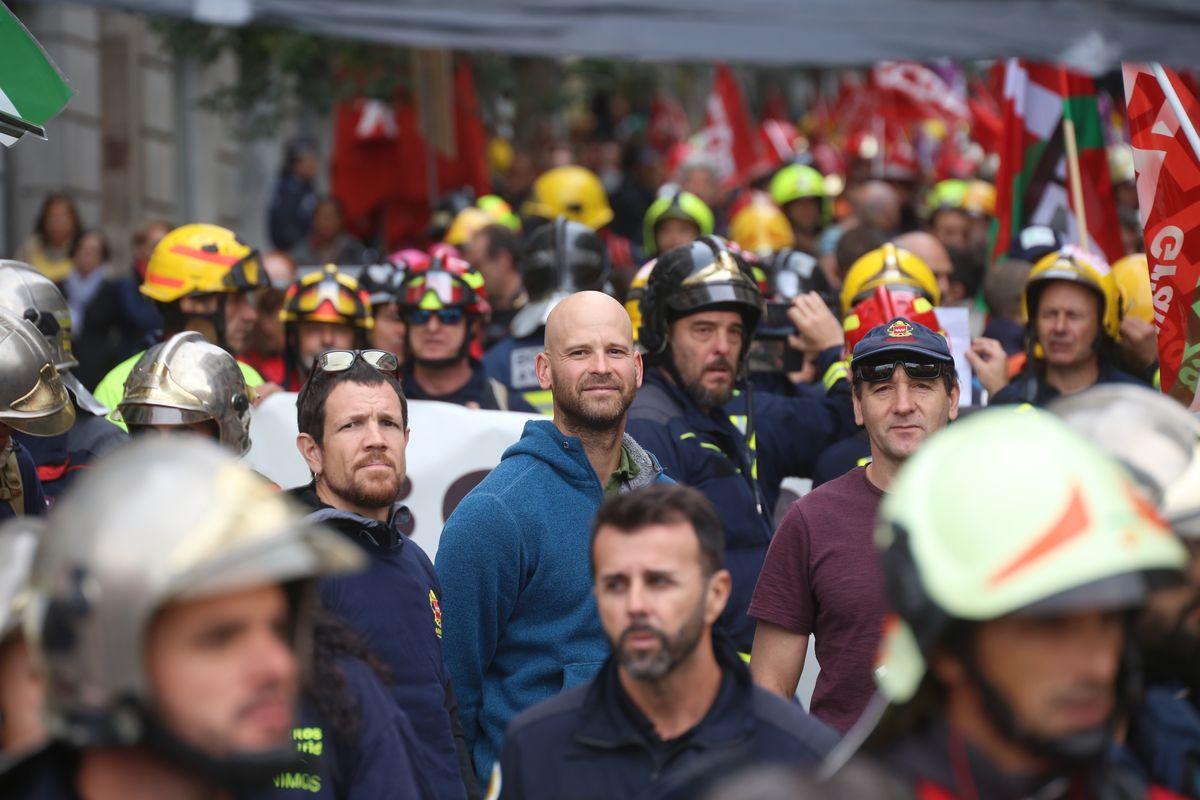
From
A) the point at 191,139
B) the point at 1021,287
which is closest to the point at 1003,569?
the point at 1021,287

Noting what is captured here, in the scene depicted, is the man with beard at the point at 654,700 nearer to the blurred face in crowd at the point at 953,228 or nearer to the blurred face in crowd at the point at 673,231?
the blurred face in crowd at the point at 673,231

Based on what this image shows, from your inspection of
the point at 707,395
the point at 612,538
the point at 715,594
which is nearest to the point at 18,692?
the point at 612,538

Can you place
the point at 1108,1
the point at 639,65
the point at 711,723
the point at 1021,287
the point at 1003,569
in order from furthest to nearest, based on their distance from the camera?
the point at 639,65
the point at 1021,287
the point at 1108,1
the point at 711,723
the point at 1003,569

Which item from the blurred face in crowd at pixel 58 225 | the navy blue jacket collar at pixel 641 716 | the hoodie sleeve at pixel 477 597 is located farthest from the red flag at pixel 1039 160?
the blurred face in crowd at pixel 58 225

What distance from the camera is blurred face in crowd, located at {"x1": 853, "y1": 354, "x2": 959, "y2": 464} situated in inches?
221

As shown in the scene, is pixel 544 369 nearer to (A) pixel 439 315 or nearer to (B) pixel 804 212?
(A) pixel 439 315

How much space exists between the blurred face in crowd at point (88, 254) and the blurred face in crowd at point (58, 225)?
0.92 feet

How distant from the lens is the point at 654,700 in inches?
154

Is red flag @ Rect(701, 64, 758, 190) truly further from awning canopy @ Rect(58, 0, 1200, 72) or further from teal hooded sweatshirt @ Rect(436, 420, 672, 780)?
teal hooded sweatshirt @ Rect(436, 420, 672, 780)

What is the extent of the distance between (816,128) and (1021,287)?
19.8 meters

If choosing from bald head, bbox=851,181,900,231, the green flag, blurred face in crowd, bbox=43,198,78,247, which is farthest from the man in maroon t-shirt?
blurred face in crowd, bbox=43,198,78,247

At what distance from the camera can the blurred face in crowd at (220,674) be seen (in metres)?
2.79

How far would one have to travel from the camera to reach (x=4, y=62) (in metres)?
6.23

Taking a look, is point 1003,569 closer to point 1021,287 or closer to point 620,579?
point 620,579
